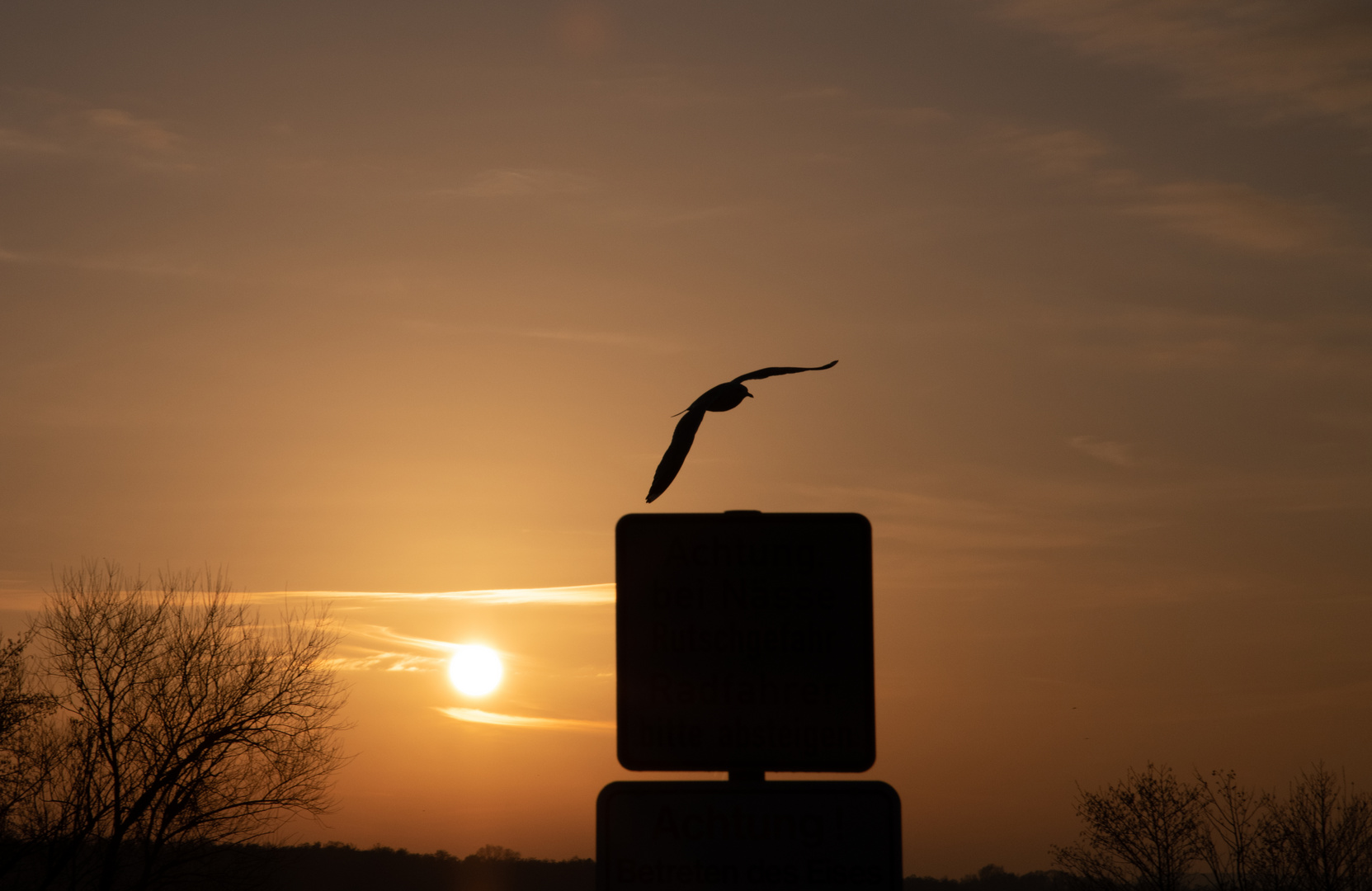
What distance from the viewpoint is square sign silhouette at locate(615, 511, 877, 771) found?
10.4 feet

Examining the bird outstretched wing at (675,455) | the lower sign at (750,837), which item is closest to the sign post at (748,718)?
the lower sign at (750,837)

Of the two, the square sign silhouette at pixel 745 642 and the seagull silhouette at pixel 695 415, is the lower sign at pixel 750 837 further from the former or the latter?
the seagull silhouette at pixel 695 415

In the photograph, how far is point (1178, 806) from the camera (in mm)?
51688

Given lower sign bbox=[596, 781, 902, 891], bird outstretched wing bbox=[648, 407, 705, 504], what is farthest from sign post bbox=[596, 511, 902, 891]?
bird outstretched wing bbox=[648, 407, 705, 504]

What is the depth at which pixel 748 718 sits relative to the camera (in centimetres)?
316

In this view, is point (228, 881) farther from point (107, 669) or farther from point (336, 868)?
point (336, 868)

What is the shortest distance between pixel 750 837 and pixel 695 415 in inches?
73.7

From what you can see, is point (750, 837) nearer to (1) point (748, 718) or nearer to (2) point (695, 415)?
(1) point (748, 718)

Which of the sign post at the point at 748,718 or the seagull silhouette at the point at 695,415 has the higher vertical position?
the seagull silhouette at the point at 695,415

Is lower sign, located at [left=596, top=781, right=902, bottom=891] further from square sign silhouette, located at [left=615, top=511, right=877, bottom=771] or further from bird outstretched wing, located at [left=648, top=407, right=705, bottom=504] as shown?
bird outstretched wing, located at [left=648, top=407, right=705, bottom=504]

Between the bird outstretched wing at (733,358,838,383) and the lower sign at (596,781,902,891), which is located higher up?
the bird outstretched wing at (733,358,838,383)

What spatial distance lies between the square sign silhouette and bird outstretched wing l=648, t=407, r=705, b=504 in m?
0.74

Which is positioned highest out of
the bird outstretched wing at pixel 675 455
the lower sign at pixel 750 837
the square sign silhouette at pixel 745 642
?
the bird outstretched wing at pixel 675 455

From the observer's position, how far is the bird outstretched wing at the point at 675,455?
407cm
